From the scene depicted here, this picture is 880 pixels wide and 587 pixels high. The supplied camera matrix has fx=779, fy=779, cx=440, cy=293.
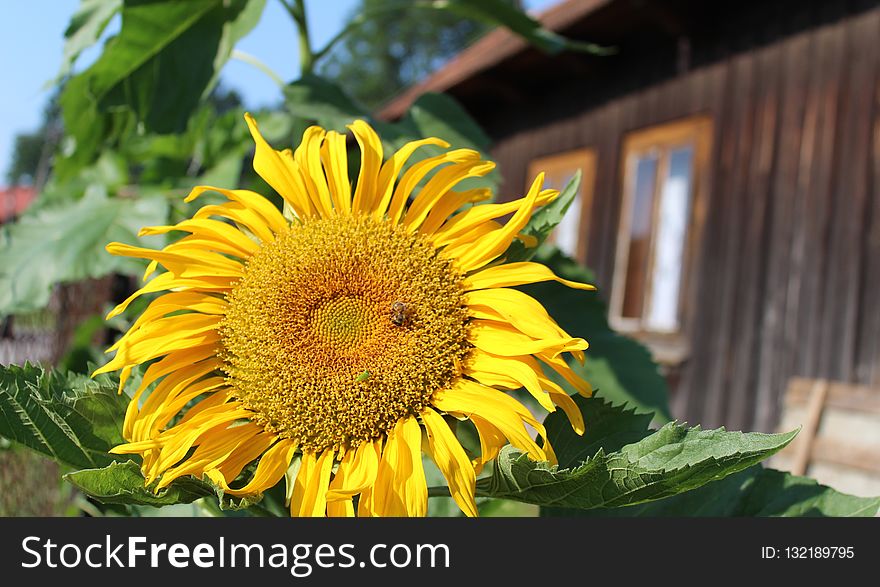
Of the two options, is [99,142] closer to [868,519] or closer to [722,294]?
[868,519]

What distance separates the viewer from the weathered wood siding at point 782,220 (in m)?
4.80

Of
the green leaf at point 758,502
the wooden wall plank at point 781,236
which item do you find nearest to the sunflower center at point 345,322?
the green leaf at point 758,502

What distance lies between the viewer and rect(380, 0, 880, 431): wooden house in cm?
488

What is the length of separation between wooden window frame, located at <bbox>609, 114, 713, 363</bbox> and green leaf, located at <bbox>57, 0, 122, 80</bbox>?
15.7 feet

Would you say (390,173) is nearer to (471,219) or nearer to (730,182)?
(471,219)

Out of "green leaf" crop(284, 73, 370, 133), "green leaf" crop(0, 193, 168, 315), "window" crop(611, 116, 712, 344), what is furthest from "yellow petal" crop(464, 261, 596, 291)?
"window" crop(611, 116, 712, 344)

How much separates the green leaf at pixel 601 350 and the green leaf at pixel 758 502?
46cm

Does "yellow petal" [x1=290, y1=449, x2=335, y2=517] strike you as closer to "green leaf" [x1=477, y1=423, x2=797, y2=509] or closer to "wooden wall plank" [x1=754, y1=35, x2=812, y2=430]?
"green leaf" [x1=477, y1=423, x2=797, y2=509]

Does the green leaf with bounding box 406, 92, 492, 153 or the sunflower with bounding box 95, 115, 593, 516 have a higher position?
the green leaf with bounding box 406, 92, 492, 153

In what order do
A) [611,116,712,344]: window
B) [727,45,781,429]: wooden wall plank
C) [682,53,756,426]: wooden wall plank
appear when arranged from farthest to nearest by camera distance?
1. [611,116,712,344]: window
2. [682,53,756,426]: wooden wall plank
3. [727,45,781,429]: wooden wall plank

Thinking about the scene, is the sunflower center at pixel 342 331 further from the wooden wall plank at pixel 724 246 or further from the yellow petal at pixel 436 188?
the wooden wall plank at pixel 724 246

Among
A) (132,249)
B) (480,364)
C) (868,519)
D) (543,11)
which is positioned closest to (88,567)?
(132,249)


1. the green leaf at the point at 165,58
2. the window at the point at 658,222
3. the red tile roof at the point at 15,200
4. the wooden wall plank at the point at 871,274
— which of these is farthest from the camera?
the window at the point at 658,222

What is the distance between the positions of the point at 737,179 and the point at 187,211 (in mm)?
4933
